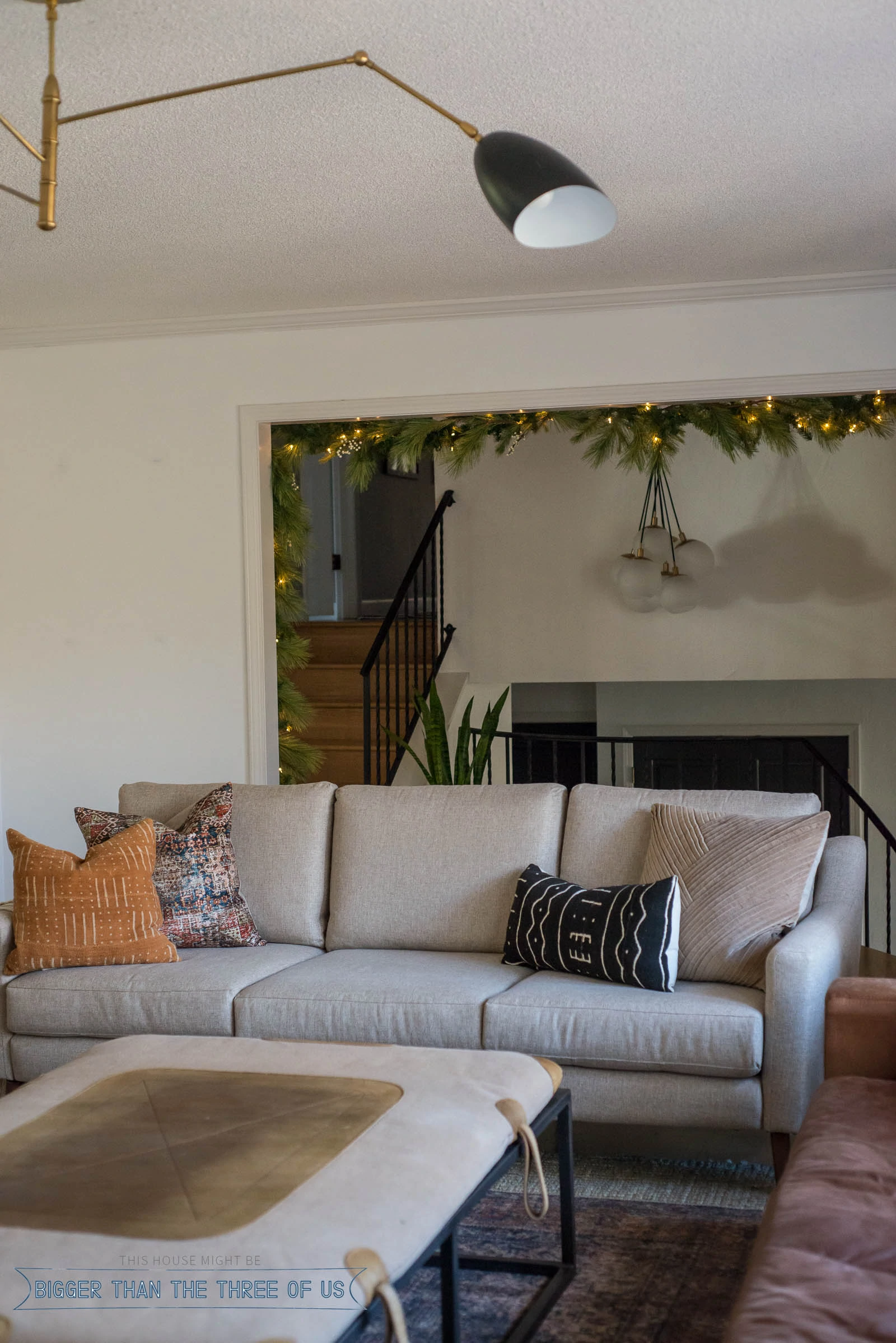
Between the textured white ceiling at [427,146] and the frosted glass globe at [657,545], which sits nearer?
the textured white ceiling at [427,146]

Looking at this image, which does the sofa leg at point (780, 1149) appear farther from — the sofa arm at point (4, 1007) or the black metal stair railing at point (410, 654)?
the black metal stair railing at point (410, 654)

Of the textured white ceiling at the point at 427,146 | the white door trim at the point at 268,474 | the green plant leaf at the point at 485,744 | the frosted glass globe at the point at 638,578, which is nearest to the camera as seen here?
the textured white ceiling at the point at 427,146

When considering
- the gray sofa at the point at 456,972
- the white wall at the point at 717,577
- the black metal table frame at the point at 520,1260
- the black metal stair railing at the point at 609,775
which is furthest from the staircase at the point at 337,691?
the black metal table frame at the point at 520,1260

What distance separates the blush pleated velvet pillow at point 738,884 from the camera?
3.05 metres

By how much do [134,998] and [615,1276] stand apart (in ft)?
4.80

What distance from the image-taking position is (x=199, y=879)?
142 inches

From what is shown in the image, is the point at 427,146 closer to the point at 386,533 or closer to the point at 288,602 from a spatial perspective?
the point at 288,602

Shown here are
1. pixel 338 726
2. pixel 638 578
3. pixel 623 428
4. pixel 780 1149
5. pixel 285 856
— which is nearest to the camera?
pixel 780 1149

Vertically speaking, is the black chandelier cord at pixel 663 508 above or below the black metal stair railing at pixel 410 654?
above

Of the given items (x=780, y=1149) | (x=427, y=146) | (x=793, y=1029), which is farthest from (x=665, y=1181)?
(x=427, y=146)

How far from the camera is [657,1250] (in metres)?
2.52

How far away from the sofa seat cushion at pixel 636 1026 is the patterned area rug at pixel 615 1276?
0.30 meters

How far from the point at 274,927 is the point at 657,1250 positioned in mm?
1584

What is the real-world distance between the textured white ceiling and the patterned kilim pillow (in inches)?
71.6
